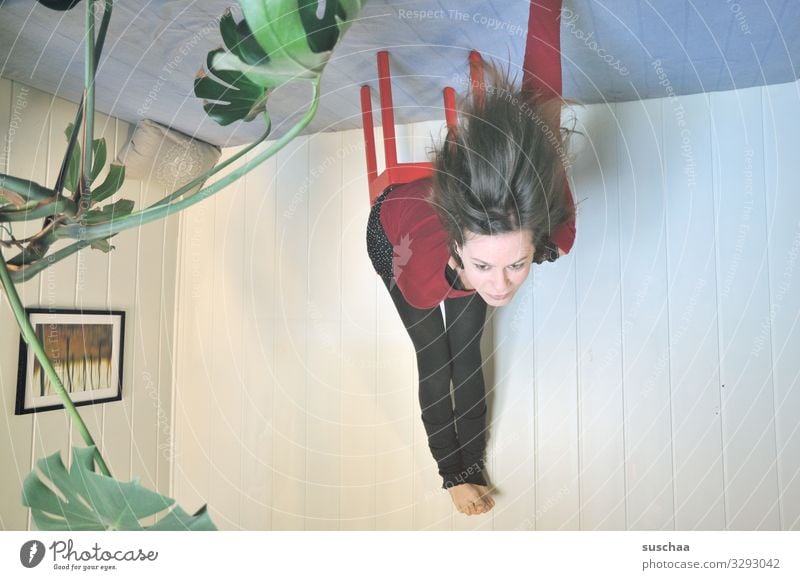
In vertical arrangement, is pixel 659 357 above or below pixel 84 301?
below

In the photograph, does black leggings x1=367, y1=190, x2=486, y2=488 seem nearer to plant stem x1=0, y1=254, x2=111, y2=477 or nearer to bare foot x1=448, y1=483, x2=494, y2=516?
bare foot x1=448, y1=483, x2=494, y2=516

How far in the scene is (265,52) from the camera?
1.68 ft

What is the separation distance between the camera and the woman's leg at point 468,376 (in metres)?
0.57

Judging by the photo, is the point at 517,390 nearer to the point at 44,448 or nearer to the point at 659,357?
the point at 659,357

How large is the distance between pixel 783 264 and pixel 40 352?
2.62ft

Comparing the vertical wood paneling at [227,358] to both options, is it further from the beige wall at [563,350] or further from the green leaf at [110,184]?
the green leaf at [110,184]

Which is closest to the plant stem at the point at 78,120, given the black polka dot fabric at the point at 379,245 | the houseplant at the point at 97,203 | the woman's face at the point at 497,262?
the houseplant at the point at 97,203

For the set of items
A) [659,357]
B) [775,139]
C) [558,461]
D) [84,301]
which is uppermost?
[775,139]

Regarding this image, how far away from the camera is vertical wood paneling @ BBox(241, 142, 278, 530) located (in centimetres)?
60

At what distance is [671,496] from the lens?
57 cm

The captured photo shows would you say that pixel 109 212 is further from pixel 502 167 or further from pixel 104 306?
pixel 502 167

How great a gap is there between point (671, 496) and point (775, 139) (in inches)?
15.6

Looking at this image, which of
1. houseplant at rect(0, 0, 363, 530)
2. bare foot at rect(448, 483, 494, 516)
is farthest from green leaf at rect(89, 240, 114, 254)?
bare foot at rect(448, 483, 494, 516)

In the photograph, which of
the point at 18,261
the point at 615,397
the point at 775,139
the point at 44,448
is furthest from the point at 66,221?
the point at 775,139
